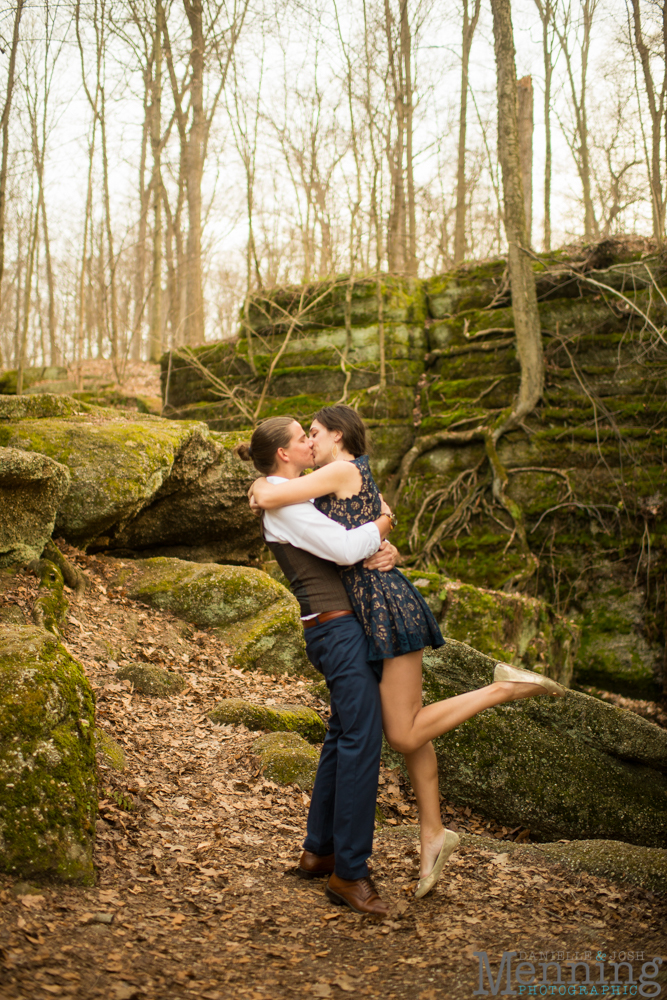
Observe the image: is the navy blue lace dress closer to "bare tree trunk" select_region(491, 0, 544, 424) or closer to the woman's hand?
the woman's hand

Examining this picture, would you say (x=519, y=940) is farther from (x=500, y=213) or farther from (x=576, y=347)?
(x=500, y=213)

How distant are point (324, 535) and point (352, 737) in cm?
96

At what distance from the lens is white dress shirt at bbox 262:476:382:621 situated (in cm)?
315

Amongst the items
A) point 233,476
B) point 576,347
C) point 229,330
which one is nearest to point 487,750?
Answer: point 233,476

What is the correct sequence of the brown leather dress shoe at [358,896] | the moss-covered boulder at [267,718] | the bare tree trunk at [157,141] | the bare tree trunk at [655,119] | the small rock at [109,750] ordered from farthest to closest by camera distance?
the bare tree trunk at [157,141] → the bare tree trunk at [655,119] → the moss-covered boulder at [267,718] → the small rock at [109,750] → the brown leather dress shoe at [358,896]

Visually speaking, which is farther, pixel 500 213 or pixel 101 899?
pixel 500 213

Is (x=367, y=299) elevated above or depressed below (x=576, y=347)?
above

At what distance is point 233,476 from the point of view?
8586mm

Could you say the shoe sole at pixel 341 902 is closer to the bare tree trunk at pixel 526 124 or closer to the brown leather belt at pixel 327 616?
the brown leather belt at pixel 327 616

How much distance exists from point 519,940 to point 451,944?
0.30 m

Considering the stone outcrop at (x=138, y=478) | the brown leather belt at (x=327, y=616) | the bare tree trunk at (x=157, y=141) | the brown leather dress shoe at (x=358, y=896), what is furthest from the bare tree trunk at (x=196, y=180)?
the brown leather dress shoe at (x=358, y=896)

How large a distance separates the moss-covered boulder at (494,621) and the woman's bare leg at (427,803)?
12.9ft

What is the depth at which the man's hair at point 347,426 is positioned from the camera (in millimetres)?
3477

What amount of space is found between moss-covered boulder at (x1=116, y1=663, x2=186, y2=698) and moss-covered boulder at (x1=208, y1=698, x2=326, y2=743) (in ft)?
1.39
